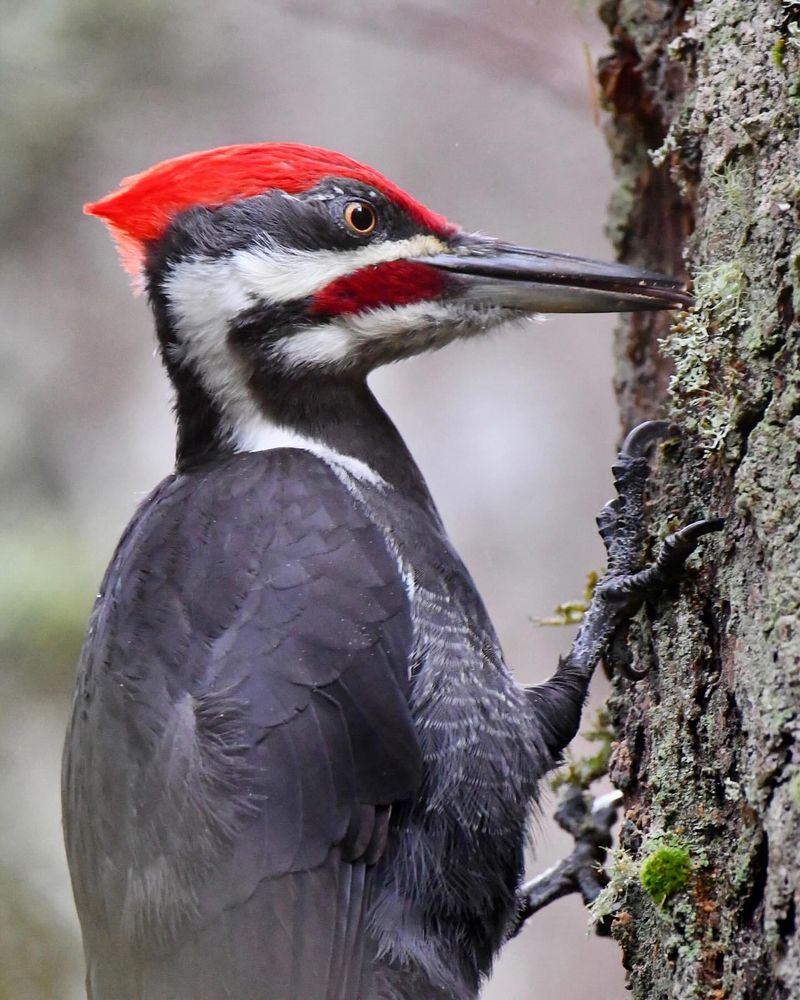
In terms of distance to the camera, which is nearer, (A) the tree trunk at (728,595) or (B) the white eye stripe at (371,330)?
(A) the tree trunk at (728,595)

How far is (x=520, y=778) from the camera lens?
9.40 ft

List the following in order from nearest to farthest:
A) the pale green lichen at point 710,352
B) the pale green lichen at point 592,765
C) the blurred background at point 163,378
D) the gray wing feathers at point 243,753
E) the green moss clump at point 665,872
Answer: the green moss clump at point 665,872 < the pale green lichen at point 710,352 < the gray wing feathers at point 243,753 < the pale green lichen at point 592,765 < the blurred background at point 163,378

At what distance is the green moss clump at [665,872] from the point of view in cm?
227

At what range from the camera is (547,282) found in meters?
2.94

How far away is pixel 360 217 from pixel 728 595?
50.1 inches

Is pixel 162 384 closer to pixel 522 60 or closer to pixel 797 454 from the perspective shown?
pixel 522 60

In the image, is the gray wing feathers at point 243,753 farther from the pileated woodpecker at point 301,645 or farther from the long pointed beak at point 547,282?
the long pointed beak at point 547,282

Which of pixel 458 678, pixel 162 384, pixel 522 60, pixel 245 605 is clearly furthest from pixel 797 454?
pixel 162 384

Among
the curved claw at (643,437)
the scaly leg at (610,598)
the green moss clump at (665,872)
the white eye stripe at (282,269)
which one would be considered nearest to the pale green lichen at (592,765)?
the scaly leg at (610,598)

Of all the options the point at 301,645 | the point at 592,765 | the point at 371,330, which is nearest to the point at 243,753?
the point at 301,645

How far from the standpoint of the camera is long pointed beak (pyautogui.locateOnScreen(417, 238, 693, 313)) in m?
2.82

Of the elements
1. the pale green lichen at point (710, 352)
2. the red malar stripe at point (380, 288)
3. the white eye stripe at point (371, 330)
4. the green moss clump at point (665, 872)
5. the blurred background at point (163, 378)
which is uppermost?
the blurred background at point (163, 378)

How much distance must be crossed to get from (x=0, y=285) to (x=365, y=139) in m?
2.15

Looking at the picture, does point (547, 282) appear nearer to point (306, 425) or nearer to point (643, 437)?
point (643, 437)
